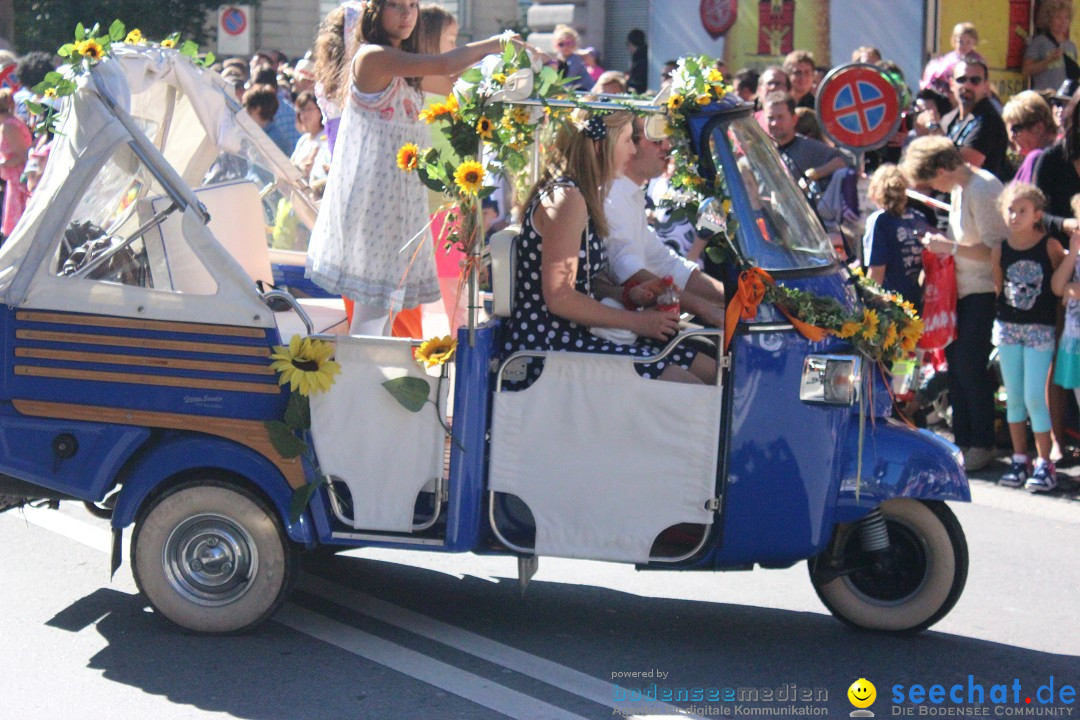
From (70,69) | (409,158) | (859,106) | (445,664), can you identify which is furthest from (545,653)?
(859,106)

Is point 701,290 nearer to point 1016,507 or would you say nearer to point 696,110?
point 696,110

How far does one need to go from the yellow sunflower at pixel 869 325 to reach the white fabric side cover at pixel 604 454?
62 cm

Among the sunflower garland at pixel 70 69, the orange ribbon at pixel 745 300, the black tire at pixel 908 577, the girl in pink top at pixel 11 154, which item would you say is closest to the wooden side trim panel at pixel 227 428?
the sunflower garland at pixel 70 69

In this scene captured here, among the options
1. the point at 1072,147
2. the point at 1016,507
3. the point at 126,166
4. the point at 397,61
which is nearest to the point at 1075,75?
the point at 1072,147

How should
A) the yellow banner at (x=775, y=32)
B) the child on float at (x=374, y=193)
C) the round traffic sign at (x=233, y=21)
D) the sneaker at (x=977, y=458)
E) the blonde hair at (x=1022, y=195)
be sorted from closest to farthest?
the child on float at (x=374, y=193), the blonde hair at (x=1022, y=195), the sneaker at (x=977, y=458), the yellow banner at (x=775, y=32), the round traffic sign at (x=233, y=21)

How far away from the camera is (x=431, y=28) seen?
6145 mm

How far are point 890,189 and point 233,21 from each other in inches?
498

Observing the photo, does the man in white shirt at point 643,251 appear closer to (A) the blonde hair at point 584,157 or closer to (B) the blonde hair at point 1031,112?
(A) the blonde hair at point 584,157

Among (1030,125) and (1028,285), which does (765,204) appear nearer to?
(1028,285)

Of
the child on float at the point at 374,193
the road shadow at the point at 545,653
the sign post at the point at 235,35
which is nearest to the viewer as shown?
the road shadow at the point at 545,653

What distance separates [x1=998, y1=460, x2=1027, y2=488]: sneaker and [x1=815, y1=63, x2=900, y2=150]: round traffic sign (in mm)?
Answer: 2384

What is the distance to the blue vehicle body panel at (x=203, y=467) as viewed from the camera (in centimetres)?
502

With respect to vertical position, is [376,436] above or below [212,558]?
above

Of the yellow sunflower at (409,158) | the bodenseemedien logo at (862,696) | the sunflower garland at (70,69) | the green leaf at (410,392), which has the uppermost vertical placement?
the sunflower garland at (70,69)
